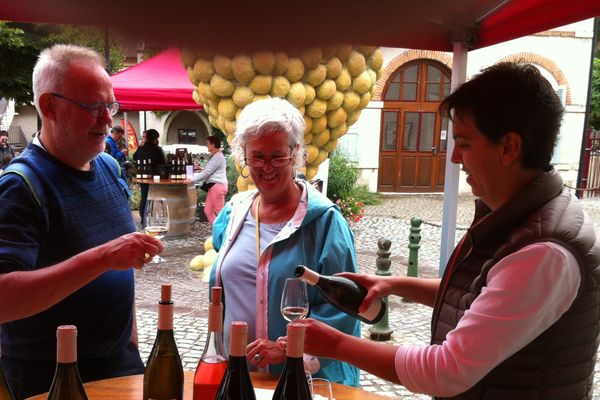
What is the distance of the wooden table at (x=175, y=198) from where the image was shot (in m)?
8.98

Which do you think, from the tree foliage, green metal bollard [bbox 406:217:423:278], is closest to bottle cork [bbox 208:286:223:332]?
green metal bollard [bbox 406:217:423:278]

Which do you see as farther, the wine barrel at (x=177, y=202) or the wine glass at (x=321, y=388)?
the wine barrel at (x=177, y=202)

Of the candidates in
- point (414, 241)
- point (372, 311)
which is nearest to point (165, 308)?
point (372, 311)

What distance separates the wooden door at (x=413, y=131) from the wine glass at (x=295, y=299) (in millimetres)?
14826

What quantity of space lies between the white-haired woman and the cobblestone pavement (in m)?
1.93

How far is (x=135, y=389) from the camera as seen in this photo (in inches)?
73.3

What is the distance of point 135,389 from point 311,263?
30.9 inches

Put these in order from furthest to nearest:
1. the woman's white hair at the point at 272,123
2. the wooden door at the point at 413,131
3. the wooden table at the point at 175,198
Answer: the wooden door at the point at 413,131 < the wooden table at the point at 175,198 < the woman's white hair at the point at 272,123

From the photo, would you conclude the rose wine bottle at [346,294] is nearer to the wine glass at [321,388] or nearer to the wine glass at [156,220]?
the wine glass at [321,388]

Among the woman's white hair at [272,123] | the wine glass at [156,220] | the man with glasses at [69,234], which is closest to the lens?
the man with glasses at [69,234]

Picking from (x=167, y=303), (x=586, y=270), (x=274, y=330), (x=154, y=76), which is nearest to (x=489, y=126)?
(x=586, y=270)

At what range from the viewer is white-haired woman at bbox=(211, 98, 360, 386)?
209cm

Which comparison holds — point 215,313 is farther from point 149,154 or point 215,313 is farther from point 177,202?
point 149,154

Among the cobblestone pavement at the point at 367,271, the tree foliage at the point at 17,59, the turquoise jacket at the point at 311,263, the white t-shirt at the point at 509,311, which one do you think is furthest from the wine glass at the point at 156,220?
the tree foliage at the point at 17,59
